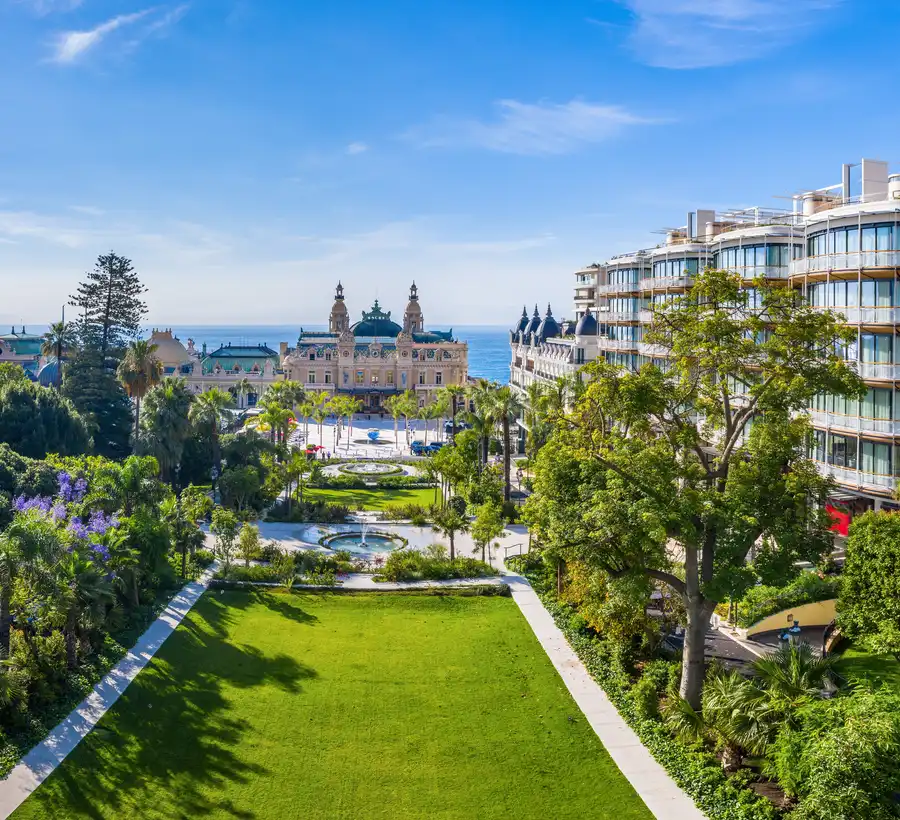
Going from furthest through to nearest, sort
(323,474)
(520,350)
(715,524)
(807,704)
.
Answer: (520,350) < (323,474) < (715,524) < (807,704)

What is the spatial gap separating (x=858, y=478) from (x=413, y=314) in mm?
106184

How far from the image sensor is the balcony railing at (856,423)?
3034 centimetres

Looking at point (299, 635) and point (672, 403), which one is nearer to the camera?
point (672, 403)

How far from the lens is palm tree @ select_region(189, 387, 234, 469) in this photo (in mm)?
54938

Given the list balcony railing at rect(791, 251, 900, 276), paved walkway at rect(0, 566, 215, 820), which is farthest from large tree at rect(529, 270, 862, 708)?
paved walkway at rect(0, 566, 215, 820)

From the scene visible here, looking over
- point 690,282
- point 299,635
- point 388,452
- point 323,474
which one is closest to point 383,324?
point 388,452

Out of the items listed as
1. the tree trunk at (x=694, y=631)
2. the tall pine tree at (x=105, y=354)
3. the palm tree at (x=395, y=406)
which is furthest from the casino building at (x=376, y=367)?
the tree trunk at (x=694, y=631)

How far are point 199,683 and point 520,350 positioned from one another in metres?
78.3

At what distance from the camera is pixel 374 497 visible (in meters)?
59.2

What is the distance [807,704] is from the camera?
19.5m

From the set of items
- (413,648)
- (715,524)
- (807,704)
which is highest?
(715,524)

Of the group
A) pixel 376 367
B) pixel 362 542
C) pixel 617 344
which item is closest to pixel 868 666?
pixel 362 542

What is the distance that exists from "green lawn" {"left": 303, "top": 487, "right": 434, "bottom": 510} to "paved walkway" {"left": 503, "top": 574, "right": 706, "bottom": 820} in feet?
79.2

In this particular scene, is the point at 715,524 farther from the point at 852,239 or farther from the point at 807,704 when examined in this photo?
the point at 852,239
